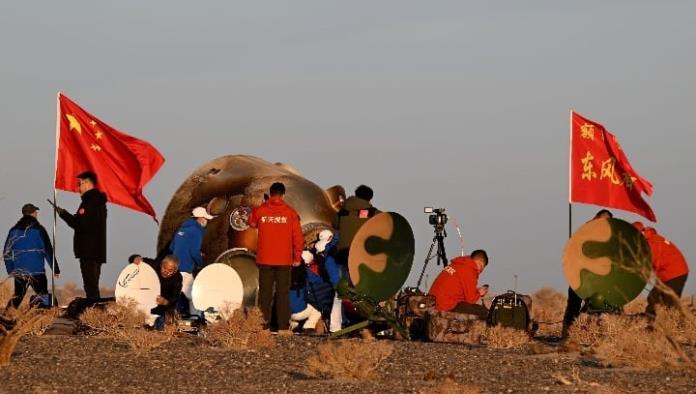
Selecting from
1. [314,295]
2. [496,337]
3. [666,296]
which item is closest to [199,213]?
[314,295]

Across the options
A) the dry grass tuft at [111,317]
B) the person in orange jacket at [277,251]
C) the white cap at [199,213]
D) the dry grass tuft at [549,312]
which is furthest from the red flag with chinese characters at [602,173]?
the dry grass tuft at [111,317]

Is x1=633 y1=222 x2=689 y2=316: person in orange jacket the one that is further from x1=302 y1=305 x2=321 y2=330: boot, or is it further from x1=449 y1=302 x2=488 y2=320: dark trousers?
x1=302 y1=305 x2=321 y2=330: boot

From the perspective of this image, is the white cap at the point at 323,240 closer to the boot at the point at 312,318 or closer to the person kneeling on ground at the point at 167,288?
the boot at the point at 312,318

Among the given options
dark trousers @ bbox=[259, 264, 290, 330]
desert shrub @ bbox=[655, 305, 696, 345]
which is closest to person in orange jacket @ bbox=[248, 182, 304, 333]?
dark trousers @ bbox=[259, 264, 290, 330]

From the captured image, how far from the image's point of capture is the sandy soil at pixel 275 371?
16484 millimetres

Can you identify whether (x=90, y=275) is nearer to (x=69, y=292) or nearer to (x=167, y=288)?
(x=167, y=288)

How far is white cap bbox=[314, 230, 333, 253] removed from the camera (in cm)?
2489

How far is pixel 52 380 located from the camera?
17266 millimetres

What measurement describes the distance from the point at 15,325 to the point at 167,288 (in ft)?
14.3

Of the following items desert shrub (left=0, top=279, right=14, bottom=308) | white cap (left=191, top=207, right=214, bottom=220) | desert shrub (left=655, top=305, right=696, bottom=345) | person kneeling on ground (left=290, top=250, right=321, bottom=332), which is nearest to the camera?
desert shrub (left=655, top=305, right=696, bottom=345)

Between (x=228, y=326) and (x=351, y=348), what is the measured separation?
3603mm

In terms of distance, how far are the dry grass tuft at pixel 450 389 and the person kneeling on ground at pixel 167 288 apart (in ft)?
26.0

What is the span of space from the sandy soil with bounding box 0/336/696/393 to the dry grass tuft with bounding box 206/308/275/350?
253 millimetres

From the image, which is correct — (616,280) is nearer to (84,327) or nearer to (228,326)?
(228,326)
